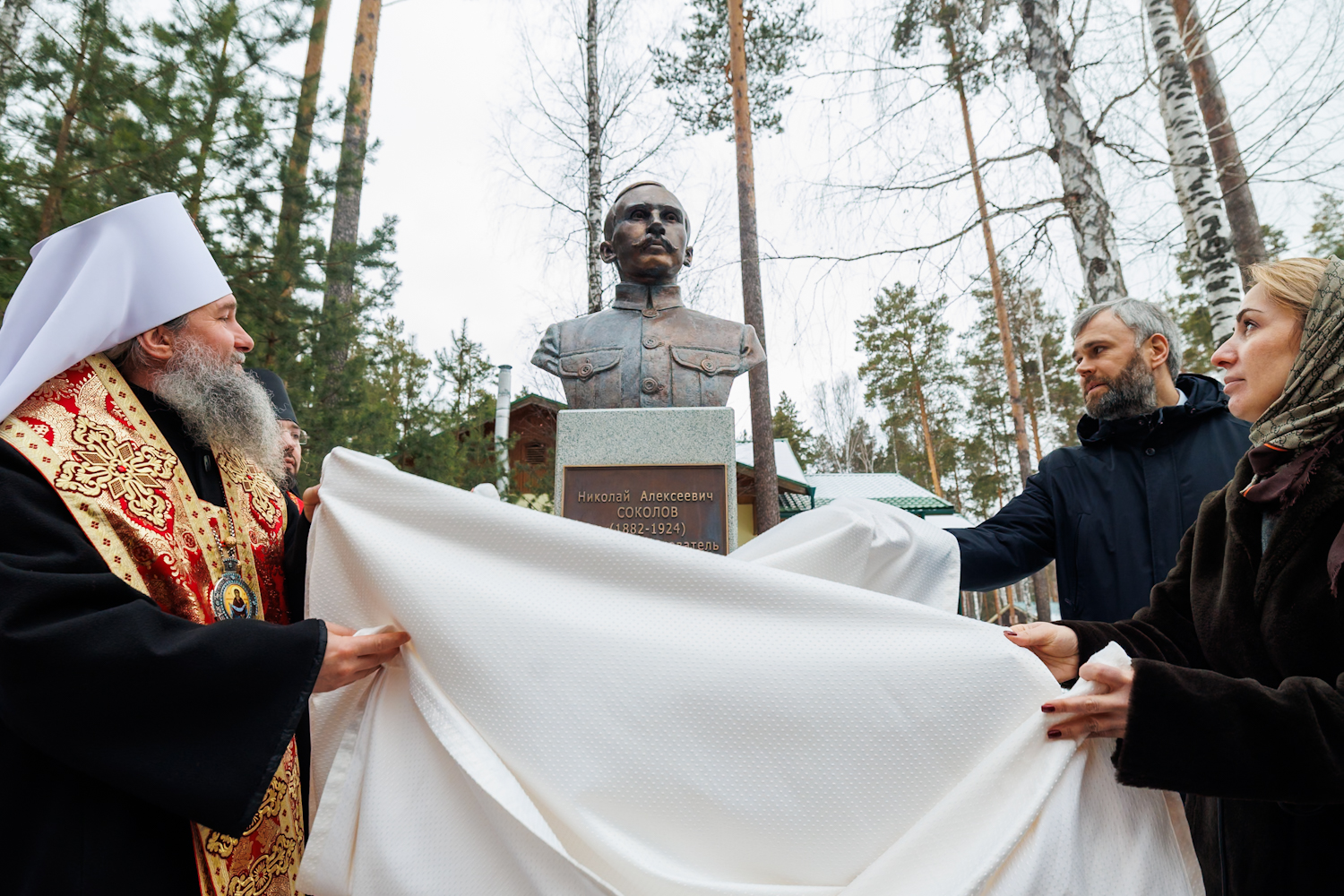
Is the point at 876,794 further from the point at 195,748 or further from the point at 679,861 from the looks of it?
the point at 195,748

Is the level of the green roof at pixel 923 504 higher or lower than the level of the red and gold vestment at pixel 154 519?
higher

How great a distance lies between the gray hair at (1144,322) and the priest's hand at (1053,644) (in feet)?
5.46

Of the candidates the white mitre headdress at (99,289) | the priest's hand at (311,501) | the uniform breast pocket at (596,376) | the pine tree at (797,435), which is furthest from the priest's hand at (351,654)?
the pine tree at (797,435)

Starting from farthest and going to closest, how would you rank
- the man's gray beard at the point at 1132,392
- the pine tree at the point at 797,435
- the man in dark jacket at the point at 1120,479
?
1. the pine tree at the point at 797,435
2. the man's gray beard at the point at 1132,392
3. the man in dark jacket at the point at 1120,479

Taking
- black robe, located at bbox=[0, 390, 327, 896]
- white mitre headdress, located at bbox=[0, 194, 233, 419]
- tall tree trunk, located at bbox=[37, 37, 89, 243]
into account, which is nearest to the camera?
black robe, located at bbox=[0, 390, 327, 896]


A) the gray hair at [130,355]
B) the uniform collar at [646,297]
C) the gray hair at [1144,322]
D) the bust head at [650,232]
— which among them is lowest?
the gray hair at [130,355]

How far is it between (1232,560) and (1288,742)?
50 centimetres

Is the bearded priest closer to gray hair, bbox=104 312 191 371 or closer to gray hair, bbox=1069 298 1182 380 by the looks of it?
gray hair, bbox=104 312 191 371

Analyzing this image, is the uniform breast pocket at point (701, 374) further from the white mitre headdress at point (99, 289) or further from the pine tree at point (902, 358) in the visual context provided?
the pine tree at point (902, 358)

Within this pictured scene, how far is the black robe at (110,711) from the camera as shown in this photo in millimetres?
1521

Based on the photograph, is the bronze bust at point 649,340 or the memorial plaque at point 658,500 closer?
the memorial plaque at point 658,500

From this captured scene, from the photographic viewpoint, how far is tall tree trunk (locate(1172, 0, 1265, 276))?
7301 mm

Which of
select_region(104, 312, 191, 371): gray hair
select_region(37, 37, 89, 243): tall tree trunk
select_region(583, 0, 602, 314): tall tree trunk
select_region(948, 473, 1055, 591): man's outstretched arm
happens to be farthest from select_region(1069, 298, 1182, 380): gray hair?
select_region(583, 0, 602, 314): tall tree trunk

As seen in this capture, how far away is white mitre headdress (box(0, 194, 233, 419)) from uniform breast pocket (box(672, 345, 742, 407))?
7.80 ft
